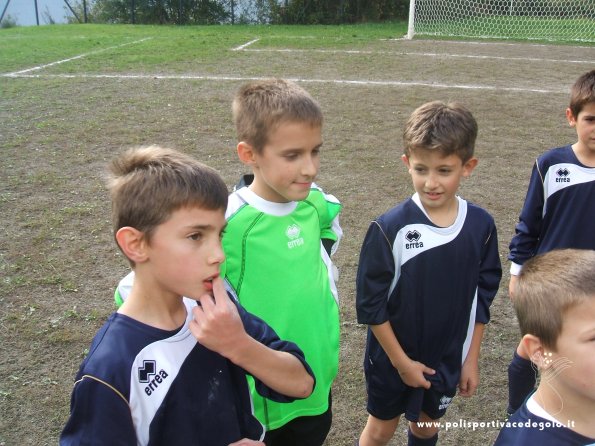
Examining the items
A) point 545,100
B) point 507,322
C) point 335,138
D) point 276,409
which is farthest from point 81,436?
point 545,100

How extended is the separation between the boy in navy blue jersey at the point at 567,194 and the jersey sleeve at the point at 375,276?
728 millimetres

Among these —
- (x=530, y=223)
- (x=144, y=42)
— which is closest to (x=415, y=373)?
(x=530, y=223)

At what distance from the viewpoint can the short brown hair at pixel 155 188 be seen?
159 centimetres

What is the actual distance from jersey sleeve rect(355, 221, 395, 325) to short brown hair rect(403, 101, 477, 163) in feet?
1.32

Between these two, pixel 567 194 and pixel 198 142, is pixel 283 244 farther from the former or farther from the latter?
pixel 198 142

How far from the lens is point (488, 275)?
2504mm

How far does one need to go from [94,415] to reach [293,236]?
1.01 meters

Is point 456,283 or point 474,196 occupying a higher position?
point 456,283

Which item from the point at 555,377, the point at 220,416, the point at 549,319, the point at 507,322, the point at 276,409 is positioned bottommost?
the point at 507,322

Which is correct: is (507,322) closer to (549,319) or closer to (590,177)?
(590,177)

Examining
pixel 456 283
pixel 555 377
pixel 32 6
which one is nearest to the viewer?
pixel 555 377

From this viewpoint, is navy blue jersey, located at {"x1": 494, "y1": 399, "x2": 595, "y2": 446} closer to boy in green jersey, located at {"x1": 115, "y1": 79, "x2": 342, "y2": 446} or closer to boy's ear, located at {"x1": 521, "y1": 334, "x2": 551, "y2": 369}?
boy's ear, located at {"x1": 521, "y1": 334, "x2": 551, "y2": 369}

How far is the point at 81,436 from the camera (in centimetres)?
144

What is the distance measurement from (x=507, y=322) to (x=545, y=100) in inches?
285
